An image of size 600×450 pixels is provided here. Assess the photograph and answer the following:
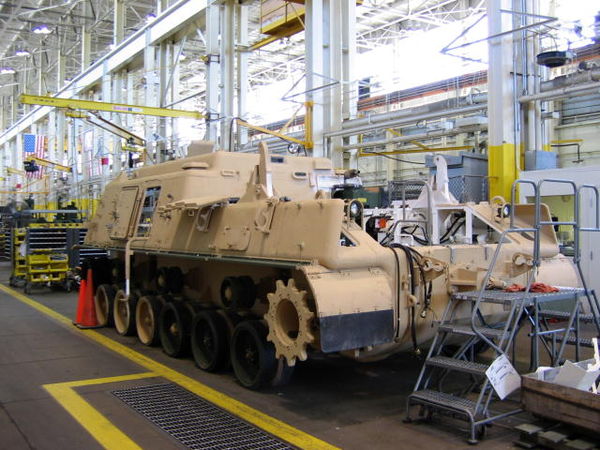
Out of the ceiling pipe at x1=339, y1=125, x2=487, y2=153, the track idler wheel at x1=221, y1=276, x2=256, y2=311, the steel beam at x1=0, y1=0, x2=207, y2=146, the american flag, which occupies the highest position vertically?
the steel beam at x1=0, y1=0, x2=207, y2=146

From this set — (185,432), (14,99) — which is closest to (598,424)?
(185,432)

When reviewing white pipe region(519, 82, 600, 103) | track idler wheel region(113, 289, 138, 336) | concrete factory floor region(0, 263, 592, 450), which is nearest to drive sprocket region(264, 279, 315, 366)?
concrete factory floor region(0, 263, 592, 450)

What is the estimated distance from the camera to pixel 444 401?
515 cm

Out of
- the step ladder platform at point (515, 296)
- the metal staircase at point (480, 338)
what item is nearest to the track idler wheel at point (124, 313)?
the metal staircase at point (480, 338)

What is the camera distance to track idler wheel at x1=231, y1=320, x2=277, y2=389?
20.3ft

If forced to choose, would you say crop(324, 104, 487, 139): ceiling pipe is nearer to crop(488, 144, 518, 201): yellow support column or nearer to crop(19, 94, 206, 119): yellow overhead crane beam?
Result: crop(488, 144, 518, 201): yellow support column

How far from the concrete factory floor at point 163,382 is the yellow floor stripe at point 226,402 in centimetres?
1

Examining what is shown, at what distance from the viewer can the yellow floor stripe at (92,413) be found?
5.02 m

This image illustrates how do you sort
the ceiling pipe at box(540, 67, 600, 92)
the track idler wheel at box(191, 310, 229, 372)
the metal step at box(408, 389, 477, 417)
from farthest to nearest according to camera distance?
the ceiling pipe at box(540, 67, 600, 92) → the track idler wheel at box(191, 310, 229, 372) → the metal step at box(408, 389, 477, 417)

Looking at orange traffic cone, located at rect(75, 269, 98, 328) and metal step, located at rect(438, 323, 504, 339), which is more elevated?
metal step, located at rect(438, 323, 504, 339)

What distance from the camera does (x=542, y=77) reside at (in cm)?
1279

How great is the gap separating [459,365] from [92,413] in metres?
3.34

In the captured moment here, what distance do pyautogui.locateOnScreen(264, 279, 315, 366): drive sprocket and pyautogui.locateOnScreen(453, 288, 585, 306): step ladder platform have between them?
1.51m

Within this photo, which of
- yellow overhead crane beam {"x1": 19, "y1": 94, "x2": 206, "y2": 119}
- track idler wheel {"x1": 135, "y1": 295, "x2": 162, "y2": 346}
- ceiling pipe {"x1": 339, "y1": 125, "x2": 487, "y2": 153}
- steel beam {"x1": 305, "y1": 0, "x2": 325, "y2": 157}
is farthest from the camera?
yellow overhead crane beam {"x1": 19, "y1": 94, "x2": 206, "y2": 119}
